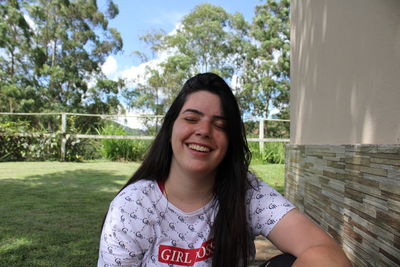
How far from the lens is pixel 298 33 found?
327cm

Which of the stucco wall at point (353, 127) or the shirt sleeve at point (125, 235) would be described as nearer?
the shirt sleeve at point (125, 235)

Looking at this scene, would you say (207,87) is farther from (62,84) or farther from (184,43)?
(184,43)

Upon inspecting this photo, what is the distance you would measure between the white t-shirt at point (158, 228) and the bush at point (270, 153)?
745 centimetres

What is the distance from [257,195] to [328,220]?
3.18 feet

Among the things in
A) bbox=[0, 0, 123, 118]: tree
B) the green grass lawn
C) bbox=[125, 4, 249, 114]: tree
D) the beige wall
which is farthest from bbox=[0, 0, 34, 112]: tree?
the beige wall

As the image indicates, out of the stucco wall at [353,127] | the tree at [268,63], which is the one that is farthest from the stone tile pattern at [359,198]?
the tree at [268,63]

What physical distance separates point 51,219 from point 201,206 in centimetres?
212

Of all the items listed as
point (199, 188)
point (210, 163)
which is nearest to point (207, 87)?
point (210, 163)

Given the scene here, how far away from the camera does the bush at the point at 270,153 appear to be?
873 centimetres

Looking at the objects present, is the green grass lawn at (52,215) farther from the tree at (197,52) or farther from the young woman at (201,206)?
the tree at (197,52)

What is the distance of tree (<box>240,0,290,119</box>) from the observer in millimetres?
15570

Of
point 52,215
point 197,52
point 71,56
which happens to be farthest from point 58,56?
point 52,215

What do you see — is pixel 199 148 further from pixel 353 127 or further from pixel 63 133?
pixel 63 133

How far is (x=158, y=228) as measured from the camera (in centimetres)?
125
